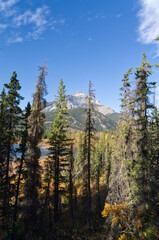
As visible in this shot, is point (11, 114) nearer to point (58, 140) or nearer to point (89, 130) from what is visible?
point (58, 140)

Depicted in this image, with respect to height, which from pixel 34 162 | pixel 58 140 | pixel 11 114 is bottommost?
pixel 34 162

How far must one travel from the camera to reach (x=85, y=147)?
63.3ft

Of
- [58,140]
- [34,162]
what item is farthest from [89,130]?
[34,162]

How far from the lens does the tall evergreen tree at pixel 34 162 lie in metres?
13.6

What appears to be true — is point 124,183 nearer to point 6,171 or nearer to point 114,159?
point 114,159

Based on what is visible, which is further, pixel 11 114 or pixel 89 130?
pixel 89 130

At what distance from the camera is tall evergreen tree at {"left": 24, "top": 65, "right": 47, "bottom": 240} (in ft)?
44.7

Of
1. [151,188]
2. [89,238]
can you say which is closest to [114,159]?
[151,188]

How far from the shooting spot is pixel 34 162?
14.3 metres

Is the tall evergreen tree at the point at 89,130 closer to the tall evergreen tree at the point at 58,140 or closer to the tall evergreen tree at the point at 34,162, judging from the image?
the tall evergreen tree at the point at 58,140

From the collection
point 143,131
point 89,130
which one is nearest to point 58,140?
point 89,130

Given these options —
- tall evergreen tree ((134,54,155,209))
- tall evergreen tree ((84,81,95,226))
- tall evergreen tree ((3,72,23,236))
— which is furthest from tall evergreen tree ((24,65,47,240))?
tall evergreen tree ((134,54,155,209))

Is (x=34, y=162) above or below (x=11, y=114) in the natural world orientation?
below

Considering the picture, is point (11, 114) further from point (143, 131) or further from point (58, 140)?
point (143, 131)
